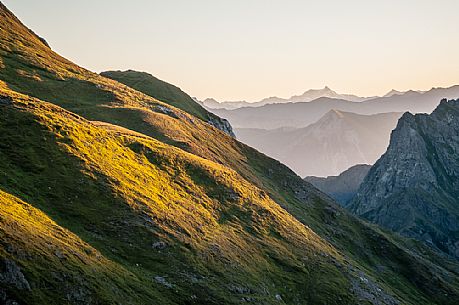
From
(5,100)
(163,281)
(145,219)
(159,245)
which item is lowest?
(163,281)

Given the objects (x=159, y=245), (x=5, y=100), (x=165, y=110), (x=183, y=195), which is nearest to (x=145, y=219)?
(x=159, y=245)

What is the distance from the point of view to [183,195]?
80250 mm

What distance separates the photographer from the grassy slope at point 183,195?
58688 millimetres

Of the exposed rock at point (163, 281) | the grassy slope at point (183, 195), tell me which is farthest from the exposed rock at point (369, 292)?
the exposed rock at point (163, 281)

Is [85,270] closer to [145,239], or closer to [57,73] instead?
[145,239]

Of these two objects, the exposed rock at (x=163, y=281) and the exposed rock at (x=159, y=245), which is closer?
the exposed rock at (x=163, y=281)

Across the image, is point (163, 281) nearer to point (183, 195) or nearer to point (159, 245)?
point (159, 245)

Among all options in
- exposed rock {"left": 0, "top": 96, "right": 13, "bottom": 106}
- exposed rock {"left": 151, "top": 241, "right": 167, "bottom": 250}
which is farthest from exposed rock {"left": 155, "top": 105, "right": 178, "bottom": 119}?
exposed rock {"left": 151, "top": 241, "right": 167, "bottom": 250}

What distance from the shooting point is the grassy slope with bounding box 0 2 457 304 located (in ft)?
193

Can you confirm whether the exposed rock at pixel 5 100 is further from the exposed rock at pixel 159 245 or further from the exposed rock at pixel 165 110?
the exposed rock at pixel 165 110

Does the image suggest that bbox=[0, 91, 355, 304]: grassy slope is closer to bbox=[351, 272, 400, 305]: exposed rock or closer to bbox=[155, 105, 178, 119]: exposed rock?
bbox=[351, 272, 400, 305]: exposed rock

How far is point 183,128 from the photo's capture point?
12912cm

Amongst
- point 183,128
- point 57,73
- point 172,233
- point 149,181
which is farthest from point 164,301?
point 57,73

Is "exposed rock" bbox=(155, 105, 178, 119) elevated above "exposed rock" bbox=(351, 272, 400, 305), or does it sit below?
above
